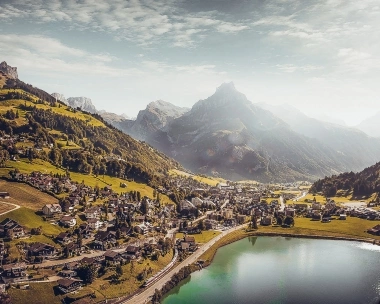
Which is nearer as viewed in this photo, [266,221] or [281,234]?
[281,234]

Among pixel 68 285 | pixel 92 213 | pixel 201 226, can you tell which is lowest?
pixel 68 285

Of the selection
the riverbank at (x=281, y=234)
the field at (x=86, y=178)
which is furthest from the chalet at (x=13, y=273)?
the field at (x=86, y=178)

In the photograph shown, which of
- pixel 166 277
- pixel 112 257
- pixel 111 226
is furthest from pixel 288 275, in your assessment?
pixel 111 226

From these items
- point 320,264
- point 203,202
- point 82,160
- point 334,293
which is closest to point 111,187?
point 82,160

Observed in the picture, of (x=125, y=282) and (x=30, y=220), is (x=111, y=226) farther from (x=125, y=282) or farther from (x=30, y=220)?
(x=125, y=282)

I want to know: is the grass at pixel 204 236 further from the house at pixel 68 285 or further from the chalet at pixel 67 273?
the house at pixel 68 285

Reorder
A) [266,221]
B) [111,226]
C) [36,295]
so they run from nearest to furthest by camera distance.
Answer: [36,295] → [111,226] → [266,221]

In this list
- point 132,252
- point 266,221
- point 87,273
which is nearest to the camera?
point 87,273
